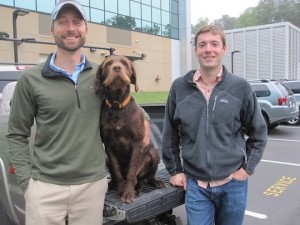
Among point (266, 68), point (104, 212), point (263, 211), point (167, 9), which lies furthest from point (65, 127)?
point (266, 68)

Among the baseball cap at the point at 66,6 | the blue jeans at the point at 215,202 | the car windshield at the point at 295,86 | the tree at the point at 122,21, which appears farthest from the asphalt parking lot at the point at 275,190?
the tree at the point at 122,21

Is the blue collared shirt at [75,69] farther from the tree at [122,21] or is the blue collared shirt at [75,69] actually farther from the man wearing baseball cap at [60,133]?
the tree at [122,21]

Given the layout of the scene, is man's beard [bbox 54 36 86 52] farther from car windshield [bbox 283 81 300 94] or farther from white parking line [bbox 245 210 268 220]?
car windshield [bbox 283 81 300 94]

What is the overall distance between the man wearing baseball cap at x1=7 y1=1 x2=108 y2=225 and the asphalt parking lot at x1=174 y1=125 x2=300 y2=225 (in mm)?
2691

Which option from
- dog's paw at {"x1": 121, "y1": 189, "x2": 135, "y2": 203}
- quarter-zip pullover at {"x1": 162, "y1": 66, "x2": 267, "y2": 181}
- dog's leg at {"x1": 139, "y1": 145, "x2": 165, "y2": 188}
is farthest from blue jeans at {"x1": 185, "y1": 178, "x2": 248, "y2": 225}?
dog's leg at {"x1": 139, "y1": 145, "x2": 165, "y2": 188}

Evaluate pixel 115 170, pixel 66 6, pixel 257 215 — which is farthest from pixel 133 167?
pixel 257 215

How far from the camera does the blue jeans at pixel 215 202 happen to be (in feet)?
9.25

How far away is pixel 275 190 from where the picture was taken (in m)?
6.34

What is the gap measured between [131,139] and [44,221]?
1008 millimetres

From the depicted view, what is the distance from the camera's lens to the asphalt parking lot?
5104 millimetres

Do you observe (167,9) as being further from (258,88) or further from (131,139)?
(131,139)

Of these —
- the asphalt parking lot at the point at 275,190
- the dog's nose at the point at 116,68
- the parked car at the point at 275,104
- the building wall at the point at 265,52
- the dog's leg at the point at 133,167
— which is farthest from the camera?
the building wall at the point at 265,52

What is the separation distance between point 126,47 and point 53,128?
102 ft

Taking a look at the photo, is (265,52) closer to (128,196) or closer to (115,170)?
(115,170)
